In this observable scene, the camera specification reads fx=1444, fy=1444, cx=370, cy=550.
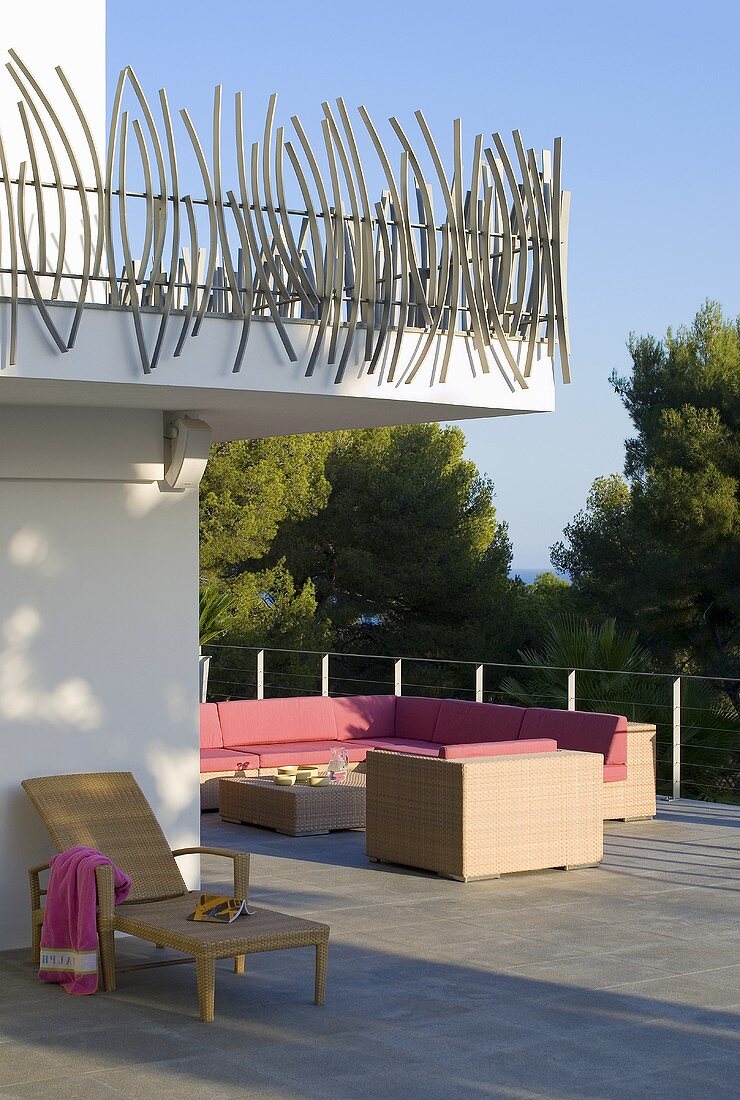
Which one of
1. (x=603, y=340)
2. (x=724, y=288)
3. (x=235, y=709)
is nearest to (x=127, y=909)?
(x=235, y=709)

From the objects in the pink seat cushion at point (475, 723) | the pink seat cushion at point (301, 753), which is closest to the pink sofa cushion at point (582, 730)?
the pink seat cushion at point (475, 723)

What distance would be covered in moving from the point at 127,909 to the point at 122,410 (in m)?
2.63

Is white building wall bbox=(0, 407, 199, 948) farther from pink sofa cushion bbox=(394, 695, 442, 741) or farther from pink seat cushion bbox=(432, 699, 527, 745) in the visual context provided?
pink sofa cushion bbox=(394, 695, 442, 741)

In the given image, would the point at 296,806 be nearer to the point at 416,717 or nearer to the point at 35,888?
the point at 416,717

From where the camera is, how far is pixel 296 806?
10.6 metres

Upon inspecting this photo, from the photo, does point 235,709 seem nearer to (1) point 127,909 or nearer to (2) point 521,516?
(1) point 127,909

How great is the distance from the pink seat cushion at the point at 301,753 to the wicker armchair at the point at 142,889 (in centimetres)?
461

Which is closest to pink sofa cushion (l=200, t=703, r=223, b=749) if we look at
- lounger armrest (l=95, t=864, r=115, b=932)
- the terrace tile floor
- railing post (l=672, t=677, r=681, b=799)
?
the terrace tile floor

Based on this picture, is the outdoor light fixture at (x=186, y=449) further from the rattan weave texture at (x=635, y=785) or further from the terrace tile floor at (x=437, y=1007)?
the rattan weave texture at (x=635, y=785)

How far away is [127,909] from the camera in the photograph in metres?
6.49

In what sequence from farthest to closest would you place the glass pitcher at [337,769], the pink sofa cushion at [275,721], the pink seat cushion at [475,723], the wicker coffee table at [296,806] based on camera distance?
the pink sofa cushion at [275,721], the pink seat cushion at [475,723], the glass pitcher at [337,769], the wicker coffee table at [296,806]

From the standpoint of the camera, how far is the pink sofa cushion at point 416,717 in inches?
513

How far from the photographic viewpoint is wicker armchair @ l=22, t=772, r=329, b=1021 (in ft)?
19.4

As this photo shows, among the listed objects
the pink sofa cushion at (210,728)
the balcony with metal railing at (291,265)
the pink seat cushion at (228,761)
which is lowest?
the pink seat cushion at (228,761)
